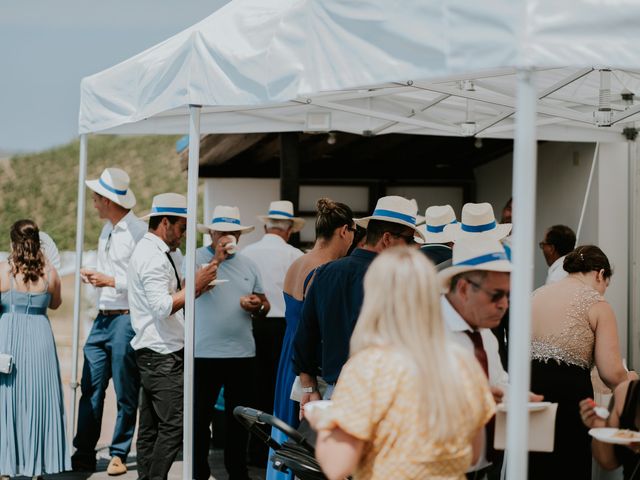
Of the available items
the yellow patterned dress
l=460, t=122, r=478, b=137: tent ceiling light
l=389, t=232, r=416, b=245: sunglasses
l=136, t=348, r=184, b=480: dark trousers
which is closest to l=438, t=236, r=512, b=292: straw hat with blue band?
the yellow patterned dress

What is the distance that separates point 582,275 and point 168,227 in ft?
7.59

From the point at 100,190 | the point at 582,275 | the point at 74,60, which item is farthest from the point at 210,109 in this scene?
the point at 74,60

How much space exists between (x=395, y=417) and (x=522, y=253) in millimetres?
645

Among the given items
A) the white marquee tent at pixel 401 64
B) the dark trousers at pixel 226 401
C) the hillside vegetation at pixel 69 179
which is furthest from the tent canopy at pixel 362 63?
the hillside vegetation at pixel 69 179

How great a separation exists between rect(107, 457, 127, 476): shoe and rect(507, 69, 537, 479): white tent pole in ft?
13.3

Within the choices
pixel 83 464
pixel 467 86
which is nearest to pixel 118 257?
pixel 83 464

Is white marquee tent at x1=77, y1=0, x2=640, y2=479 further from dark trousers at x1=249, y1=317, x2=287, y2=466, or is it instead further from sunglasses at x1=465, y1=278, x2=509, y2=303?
dark trousers at x1=249, y1=317, x2=287, y2=466

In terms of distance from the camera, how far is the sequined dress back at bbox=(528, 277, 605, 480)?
4.14 metres

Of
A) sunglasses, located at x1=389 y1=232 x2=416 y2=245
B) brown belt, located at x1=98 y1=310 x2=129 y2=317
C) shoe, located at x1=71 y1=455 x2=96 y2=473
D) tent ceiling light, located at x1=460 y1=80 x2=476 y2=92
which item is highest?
tent ceiling light, located at x1=460 y1=80 x2=476 y2=92

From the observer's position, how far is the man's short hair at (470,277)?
10.1 feet

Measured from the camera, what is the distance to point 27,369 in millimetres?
5754

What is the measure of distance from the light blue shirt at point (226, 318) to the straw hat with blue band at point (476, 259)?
262cm

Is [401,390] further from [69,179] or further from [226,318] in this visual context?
[69,179]

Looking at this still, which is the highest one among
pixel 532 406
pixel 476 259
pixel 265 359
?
pixel 476 259
